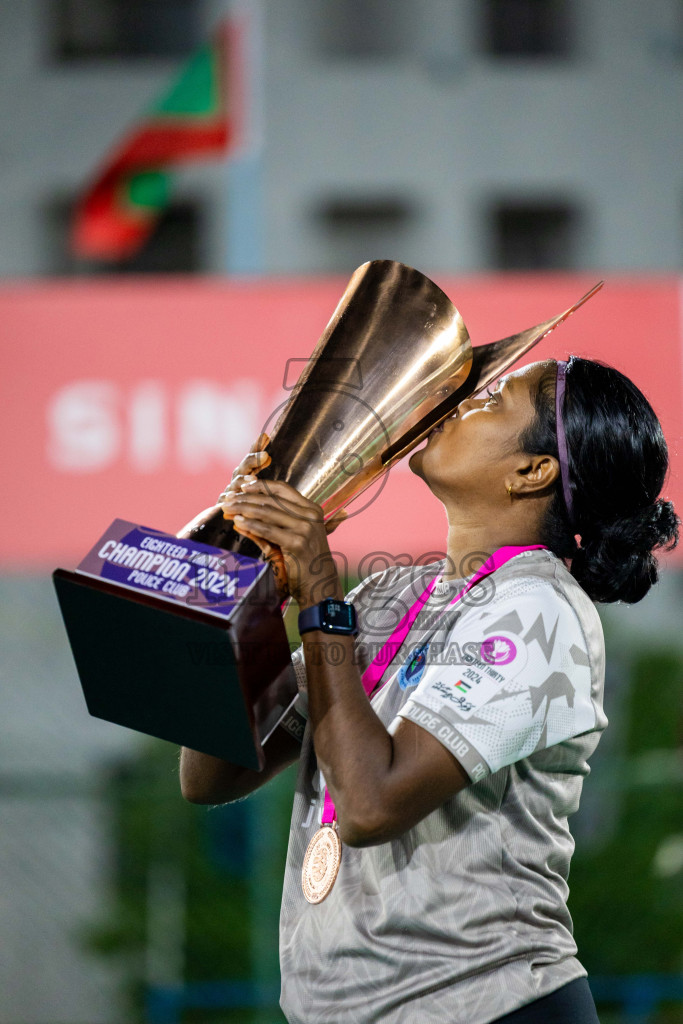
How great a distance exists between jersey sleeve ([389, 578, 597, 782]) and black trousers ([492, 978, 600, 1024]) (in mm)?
262

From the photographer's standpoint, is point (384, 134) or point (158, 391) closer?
point (158, 391)

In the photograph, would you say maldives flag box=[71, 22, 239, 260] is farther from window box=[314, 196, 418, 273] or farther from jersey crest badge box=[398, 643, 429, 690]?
window box=[314, 196, 418, 273]

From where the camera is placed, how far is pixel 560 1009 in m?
1.20

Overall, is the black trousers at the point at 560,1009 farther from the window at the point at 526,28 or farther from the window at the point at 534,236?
the window at the point at 526,28

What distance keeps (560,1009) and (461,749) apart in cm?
32

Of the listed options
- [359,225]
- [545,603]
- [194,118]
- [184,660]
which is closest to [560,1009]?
[545,603]

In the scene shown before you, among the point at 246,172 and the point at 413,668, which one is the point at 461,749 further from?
the point at 246,172

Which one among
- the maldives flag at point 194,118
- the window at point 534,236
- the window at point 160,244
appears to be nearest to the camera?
the maldives flag at point 194,118

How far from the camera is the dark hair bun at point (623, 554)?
1383 mm

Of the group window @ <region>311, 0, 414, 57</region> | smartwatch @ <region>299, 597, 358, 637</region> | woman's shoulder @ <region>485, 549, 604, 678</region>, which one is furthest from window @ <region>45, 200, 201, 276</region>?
smartwatch @ <region>299, 597, 358, 637</region>

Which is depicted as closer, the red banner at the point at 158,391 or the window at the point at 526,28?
the red banner at the point at 158,391

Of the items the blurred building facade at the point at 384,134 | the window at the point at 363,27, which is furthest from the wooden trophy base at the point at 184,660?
the window at the point at 363,27

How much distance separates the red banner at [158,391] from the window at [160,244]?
4.75m

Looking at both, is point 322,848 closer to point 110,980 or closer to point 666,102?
point 110,980
